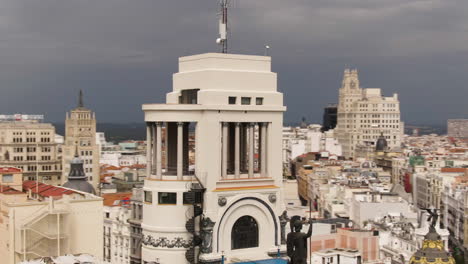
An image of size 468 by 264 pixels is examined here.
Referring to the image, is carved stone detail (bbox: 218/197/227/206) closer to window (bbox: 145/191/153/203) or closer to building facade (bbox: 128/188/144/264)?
window (bbox: 145/191/153/203)

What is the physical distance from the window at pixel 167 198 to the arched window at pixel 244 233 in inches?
118

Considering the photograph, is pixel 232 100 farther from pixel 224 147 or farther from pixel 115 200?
pixel 115 200

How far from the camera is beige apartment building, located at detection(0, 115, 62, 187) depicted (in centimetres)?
13462

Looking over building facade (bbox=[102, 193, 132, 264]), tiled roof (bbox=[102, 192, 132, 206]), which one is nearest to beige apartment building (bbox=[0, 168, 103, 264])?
building facade (bbox=[102, 193, 132, 264])

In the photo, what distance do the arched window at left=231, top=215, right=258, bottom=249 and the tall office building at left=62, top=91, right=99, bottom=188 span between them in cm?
10356

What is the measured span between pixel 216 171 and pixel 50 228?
23993 mm

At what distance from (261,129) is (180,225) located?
18.9ft

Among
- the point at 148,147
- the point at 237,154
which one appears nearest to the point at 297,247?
the point at 237,154

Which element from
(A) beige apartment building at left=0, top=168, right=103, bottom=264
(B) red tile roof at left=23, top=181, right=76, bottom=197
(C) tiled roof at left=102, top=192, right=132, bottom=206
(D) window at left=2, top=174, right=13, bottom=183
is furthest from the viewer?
(C) tiled roof at left=102, top=192, right=132, bottom=206

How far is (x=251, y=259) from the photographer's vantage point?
115 feet

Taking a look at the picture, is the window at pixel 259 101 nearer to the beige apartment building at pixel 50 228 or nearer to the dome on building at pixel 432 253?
the dome on building at pixel 432 253

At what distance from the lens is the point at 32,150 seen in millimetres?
138375

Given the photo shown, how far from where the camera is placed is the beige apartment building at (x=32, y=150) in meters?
135

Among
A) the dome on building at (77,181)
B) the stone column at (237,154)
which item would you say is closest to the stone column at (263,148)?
the stone column at (237,154)
